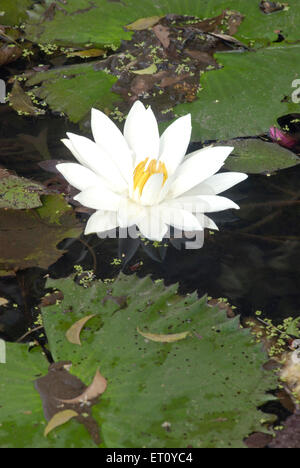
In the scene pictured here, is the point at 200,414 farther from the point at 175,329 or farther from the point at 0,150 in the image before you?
the point at 0,150

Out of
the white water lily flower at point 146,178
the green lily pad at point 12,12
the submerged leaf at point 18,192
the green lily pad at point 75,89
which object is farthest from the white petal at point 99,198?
the green lily pad at point 12,12

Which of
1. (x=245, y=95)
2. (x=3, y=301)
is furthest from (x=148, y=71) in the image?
(x=3, y=301)

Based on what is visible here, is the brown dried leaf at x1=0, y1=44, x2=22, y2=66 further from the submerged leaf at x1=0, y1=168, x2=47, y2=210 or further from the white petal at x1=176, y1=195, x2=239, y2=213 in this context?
the white petal at x1=176, y1=195, x2=239, y2=213

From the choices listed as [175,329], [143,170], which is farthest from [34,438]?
[143,170]

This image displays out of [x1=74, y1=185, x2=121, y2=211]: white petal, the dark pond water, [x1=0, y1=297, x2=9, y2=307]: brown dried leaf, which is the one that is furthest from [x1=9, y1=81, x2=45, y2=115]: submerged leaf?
[x1=0, y1=297, x2=9, y2=307]: brown dried leaf

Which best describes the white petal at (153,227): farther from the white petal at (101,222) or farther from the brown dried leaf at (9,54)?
the brown dried leaf at (9,54)

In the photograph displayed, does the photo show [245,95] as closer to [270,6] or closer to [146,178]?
[270,6]
